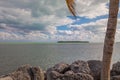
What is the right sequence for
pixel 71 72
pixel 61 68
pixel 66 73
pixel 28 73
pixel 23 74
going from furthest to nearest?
pixel 61 68
pixel 28 73
pixel 23 74
pixel 71 72
pixel 66 73

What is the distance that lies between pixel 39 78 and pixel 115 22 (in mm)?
10258

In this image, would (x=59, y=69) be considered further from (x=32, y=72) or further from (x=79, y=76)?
(x=79, y=76)

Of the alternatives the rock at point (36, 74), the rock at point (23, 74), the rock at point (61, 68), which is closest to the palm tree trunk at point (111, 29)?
the rock at point (23, 74)

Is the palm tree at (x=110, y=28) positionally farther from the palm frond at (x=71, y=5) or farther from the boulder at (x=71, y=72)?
the boulder at (x=71, y=72)

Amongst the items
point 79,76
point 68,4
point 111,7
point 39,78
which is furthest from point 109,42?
point 39,78

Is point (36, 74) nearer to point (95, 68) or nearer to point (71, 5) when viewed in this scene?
point (95, 68)

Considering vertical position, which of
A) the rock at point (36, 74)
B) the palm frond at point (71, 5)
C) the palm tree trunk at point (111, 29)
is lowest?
the rock at point (36, 74)

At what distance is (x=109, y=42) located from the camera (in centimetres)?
883

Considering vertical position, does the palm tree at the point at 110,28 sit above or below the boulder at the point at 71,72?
above

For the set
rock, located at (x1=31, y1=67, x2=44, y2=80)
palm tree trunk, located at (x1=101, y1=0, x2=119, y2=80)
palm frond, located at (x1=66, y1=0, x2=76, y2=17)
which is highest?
palm frond, located at (x1=66, y1=0, x2=76, y2=17)

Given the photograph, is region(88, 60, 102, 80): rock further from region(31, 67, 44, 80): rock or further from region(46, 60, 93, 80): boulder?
region(31, 67, 44, 80): rock

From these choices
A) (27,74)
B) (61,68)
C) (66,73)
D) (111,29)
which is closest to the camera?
(111,29)

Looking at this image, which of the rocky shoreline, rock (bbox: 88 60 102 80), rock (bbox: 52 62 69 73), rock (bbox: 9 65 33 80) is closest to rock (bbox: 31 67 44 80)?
the rocky shoreline

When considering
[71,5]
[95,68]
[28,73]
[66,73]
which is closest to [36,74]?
[28,73]
